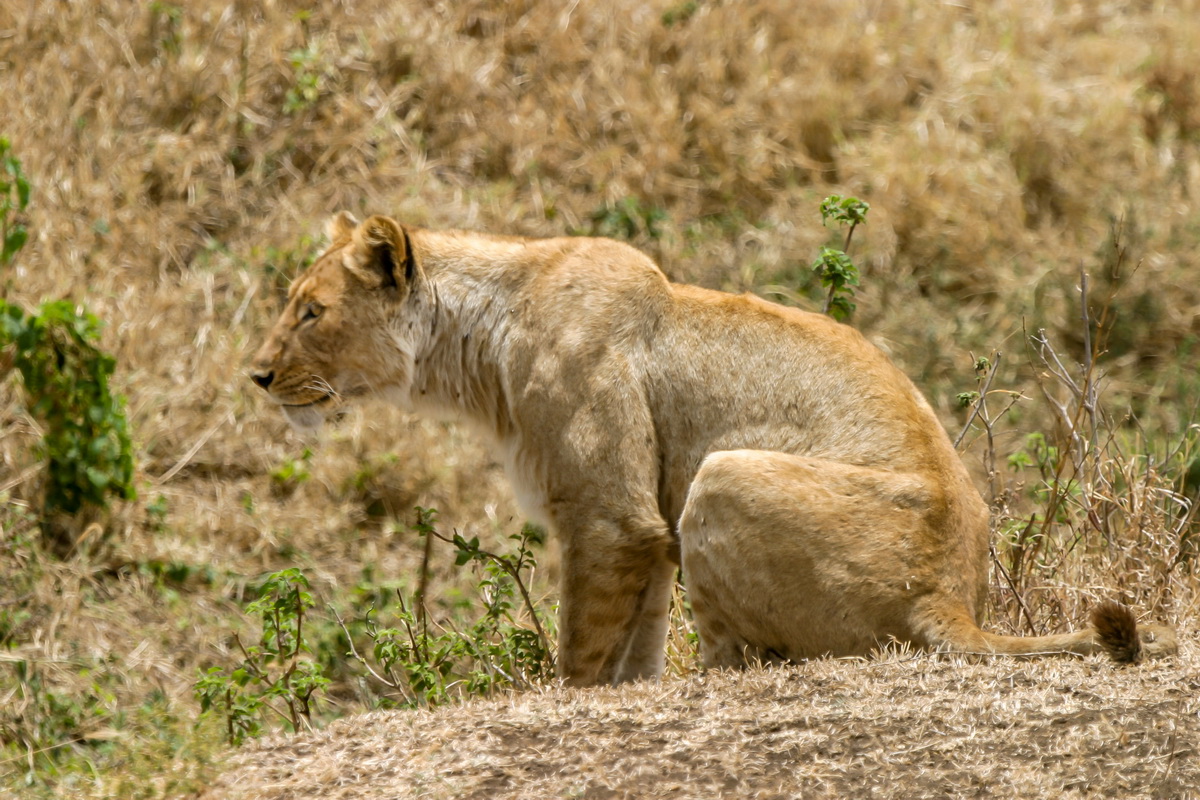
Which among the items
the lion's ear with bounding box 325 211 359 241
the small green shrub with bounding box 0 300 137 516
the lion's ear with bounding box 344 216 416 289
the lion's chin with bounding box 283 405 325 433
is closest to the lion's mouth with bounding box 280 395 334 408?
the lion's chin with bounding box 283 405 325 433

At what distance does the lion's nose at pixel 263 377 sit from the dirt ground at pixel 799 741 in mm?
1988

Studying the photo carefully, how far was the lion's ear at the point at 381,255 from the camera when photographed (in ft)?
19.1

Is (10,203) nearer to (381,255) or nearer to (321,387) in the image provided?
(321,387)

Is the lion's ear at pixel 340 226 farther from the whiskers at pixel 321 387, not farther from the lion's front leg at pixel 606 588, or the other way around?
the lion's front leg at pixel 606 588

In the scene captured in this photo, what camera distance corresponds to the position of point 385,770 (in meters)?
3.95

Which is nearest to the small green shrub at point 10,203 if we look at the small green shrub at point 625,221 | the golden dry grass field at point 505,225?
the golden dry grass field at point 505,225

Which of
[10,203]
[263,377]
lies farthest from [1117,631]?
[10,203]

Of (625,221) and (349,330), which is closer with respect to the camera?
(349,330)

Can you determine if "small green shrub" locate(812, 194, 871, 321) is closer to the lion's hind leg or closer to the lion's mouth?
the lion's hind leg

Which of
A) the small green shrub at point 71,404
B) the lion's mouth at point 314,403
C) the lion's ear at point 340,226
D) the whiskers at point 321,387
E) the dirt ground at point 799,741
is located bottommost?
the small green shrub at point 71,404

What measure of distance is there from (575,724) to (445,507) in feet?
21.1

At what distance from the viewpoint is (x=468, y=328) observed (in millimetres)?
5777

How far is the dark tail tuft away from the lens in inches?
163

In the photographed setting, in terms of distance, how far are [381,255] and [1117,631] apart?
3165mm
